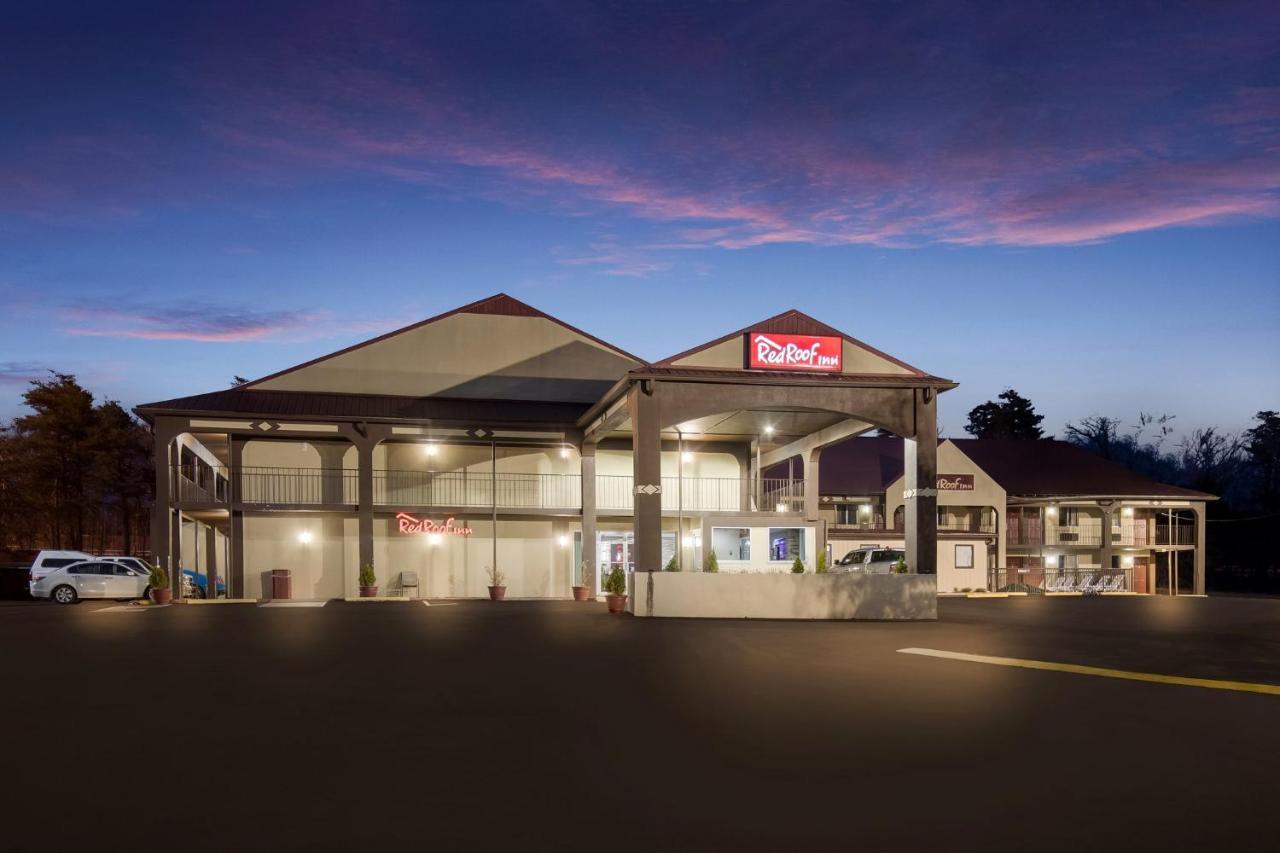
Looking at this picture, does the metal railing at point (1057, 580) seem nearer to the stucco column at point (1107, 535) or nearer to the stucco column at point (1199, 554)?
the stucco column at point (1107, 535)

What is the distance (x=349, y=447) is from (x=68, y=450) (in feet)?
116

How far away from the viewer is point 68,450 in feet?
189

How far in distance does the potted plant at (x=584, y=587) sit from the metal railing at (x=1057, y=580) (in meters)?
21.6

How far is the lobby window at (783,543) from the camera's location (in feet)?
105

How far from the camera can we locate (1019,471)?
164 feet

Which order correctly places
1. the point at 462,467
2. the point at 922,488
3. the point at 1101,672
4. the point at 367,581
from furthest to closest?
the point at 462,467 → the point at 367,581 → the point at 922,488 → the point at 1101,672

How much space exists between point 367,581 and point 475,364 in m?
8.54

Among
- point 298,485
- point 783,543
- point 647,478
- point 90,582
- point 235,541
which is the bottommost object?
point 90,582

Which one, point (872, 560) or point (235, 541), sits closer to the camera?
point (235, 541)

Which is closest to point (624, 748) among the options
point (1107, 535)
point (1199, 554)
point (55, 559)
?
point (55, 559)

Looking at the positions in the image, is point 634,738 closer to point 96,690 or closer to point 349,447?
point 96,690

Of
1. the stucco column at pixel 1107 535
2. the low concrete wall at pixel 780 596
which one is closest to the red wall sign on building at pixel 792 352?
the low concrete wall at pixel 780 596

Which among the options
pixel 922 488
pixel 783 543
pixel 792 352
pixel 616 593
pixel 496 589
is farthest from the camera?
pixel 783 543

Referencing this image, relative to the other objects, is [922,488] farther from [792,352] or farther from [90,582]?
[90,582]
